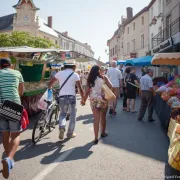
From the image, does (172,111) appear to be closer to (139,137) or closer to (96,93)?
(139,137)

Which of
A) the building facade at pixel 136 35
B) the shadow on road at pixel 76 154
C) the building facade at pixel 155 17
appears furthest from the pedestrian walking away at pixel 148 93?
the building facade at pixel 136 35

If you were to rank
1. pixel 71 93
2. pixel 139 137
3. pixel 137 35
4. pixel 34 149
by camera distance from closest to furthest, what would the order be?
pixel 34 149 < pixel 71 93 < pixel 139 137 < pixel 137 35

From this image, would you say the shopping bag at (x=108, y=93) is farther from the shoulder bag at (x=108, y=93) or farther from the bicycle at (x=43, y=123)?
the bicycle at (x=43, y=123)

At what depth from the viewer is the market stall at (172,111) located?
338 cm

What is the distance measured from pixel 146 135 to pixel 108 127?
4.11 feet

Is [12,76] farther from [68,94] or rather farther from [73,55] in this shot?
[73,55]

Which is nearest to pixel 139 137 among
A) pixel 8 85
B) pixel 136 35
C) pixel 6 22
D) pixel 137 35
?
pixel 8 85

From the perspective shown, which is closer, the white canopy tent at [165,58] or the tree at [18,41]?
the white canopy tent at [165,58]

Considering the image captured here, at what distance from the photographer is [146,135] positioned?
6.20 m

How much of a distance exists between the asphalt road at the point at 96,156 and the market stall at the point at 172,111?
47 cm

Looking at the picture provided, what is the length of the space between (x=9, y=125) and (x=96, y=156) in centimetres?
172

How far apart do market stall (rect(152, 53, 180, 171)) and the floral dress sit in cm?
157

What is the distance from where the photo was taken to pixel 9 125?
12.9 feet

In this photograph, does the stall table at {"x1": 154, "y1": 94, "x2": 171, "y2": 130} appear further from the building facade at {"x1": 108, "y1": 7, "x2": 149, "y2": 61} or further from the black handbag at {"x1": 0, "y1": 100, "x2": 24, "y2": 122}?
the building facade at {"x1": 108, "y1": 7, "x2": 149, "y2": 61}
